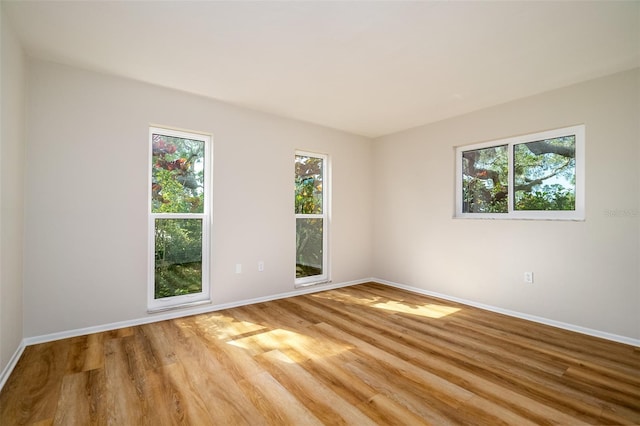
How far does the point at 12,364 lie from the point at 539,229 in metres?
4.84

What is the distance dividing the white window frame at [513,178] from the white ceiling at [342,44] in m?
0.49

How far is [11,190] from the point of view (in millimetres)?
2205

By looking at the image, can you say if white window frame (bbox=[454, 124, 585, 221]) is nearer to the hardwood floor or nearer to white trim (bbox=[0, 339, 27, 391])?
the hardwood floor

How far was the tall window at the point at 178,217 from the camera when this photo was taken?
327cm

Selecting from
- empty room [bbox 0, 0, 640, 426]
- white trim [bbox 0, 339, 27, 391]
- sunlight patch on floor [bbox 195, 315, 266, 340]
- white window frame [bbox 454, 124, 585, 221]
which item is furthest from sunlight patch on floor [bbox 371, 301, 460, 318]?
white trim [bbox 0, 339, 27, 391]

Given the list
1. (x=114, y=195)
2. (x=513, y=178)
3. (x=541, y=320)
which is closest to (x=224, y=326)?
(x=114, y=195)

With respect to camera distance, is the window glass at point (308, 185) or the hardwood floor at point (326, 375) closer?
the hardwood floor at point (326, 375)

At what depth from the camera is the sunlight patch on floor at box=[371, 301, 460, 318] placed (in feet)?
11.4

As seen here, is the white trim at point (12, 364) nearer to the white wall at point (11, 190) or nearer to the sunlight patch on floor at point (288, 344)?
the white wall at point (11, 190)

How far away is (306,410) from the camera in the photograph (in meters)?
1.76

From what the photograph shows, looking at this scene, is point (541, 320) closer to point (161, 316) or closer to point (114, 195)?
A: point (161, 316)

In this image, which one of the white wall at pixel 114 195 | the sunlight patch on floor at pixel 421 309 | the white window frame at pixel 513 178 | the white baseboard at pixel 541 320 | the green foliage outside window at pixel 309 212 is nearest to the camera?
the white wall at pixel 114 195

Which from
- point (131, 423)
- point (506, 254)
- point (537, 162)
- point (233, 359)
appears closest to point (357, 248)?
point (506, 254)

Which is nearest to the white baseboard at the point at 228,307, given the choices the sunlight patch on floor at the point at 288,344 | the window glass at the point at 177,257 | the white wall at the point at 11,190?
Result: the white wall at the point at 11,190
